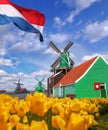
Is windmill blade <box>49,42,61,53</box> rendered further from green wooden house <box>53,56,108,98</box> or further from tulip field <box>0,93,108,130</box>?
tulip field <box>0,93,108,130</box>

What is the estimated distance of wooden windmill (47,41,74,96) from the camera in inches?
2215

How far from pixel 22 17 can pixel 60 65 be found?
46.7 metres

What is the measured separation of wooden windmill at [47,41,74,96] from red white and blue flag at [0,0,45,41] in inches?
1732

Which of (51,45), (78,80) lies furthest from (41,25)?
(51,45)

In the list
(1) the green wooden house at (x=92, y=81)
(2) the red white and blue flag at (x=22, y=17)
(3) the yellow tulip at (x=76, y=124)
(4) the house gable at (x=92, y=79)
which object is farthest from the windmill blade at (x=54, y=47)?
(3) the yellow tulip at (x=76, y=124)

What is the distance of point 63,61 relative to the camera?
58.2m

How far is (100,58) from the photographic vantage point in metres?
37.2

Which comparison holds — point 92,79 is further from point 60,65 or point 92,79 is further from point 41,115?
point 41,115

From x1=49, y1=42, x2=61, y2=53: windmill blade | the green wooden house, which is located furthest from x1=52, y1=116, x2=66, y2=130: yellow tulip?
x1=49, y1=42, x2=61, y2=53: windmill blade

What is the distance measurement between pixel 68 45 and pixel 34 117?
5796cm

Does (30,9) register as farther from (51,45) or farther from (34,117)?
(51,45)

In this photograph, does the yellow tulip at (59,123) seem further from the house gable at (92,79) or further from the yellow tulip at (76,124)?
the house gable at (92,79)

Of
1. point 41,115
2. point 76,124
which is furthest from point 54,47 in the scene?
point 76,124

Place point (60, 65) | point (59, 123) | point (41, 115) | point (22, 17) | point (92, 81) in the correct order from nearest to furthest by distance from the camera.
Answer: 1. point (59, 123)
2. point (41, 115)
3. point (22, 17)
4. point (92, 81)
5. point (60, 65)
